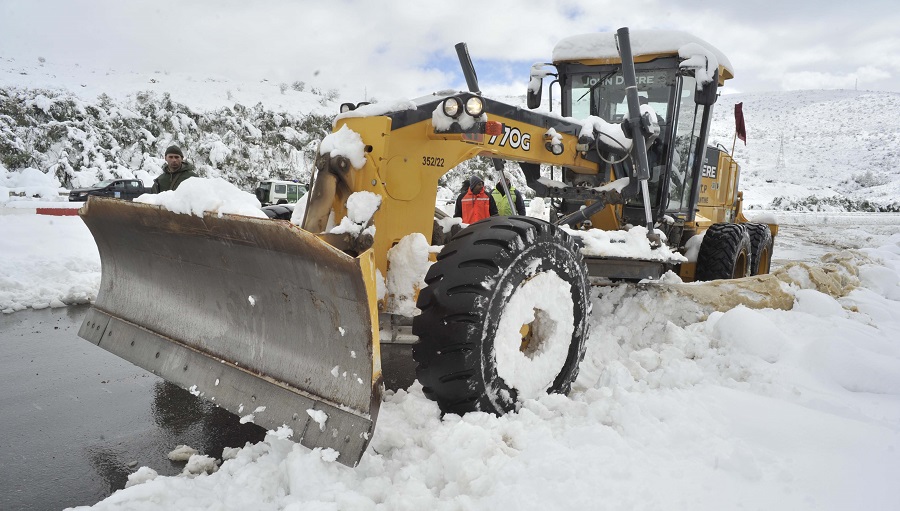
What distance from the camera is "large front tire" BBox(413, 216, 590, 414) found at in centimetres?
274

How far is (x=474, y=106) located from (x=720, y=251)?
4.16 meters

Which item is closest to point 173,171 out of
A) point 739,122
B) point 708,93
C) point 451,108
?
point 451,108

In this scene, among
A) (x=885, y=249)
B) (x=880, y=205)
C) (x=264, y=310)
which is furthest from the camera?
(x=880, y=205)

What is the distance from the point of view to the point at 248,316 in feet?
10.2

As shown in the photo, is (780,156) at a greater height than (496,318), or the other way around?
(780,156)

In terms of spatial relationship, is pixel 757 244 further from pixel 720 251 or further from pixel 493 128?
pixel 493 128

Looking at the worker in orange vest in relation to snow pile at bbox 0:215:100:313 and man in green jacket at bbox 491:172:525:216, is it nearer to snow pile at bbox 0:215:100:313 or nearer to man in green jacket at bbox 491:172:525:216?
man in green jacket at bbox 491:172:525:216

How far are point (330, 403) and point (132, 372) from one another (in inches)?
102

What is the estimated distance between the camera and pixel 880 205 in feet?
128

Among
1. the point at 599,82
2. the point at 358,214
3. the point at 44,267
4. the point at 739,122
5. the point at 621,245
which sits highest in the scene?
the point at 599,82

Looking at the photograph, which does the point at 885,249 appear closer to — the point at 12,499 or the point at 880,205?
the point at 12,499

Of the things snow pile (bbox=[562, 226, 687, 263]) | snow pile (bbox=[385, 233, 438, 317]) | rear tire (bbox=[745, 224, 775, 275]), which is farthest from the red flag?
snow pile (bbox=[385, 233, 438, 317])

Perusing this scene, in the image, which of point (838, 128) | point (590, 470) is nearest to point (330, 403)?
point (590, 470)

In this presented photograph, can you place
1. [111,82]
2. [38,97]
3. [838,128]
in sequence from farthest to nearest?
[838,128] < [111,82] < [38,97]
